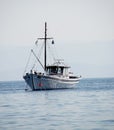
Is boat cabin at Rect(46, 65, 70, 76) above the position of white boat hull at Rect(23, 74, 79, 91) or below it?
above

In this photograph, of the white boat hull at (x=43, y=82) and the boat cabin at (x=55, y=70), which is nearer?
the white boat hull at (x=43, y=82)

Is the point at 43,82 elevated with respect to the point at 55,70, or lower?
lower

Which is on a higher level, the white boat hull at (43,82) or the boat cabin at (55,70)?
the boat cabin at (55,70)

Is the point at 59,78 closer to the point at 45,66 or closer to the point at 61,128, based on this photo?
the point at 45,66

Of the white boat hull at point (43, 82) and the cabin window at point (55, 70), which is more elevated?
the cabin window at point (55, 70)

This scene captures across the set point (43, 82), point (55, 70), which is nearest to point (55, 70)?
point (55, 70)

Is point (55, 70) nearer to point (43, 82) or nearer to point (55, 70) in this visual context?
point (55, 70)

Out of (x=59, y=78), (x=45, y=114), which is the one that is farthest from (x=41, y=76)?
(x=45, y=114)

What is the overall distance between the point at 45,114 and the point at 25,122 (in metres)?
6.50

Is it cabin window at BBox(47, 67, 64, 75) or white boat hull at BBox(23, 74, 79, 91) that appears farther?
cabin window at BBox(47, 67, 64, 75)

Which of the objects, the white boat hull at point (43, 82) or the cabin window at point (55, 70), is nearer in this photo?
the white boat hull at point (43, 82)

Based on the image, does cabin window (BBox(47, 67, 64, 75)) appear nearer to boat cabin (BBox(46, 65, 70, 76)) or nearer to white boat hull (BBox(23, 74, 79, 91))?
boat cabin (BBox(46, 65, 70, 76))

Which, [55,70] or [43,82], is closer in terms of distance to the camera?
[43,82]

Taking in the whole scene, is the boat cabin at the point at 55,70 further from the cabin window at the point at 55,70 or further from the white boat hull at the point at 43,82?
the white boat hull at the point at 43,82
